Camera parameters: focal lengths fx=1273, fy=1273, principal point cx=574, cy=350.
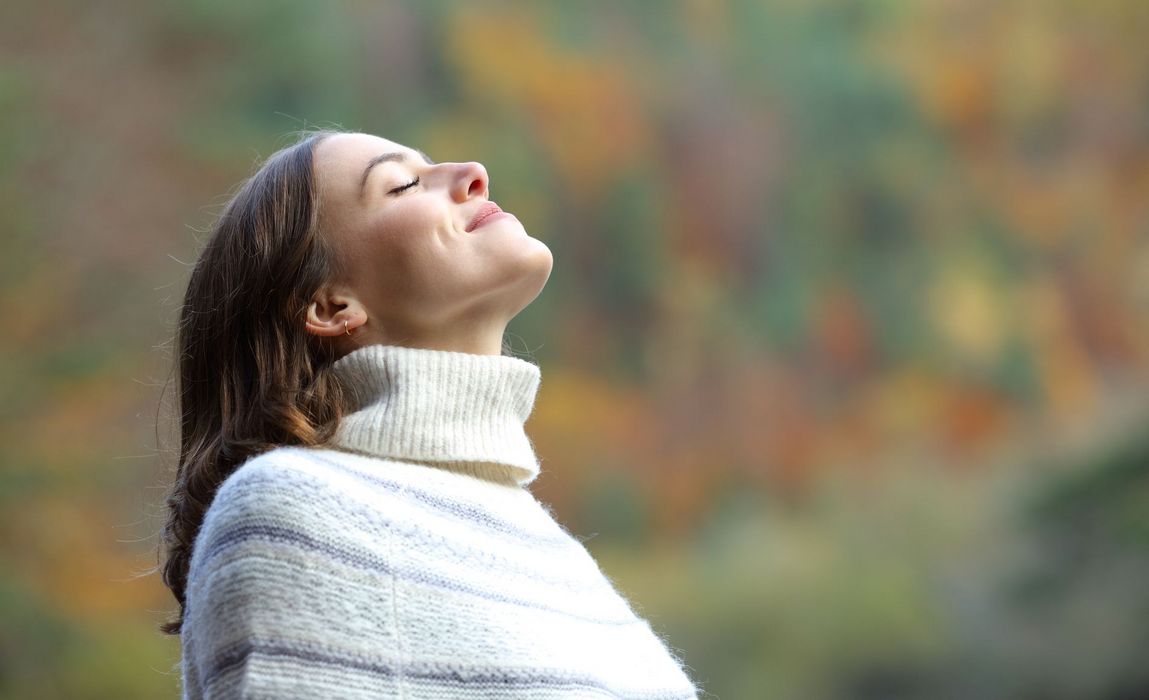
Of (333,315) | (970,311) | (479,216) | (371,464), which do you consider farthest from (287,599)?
(970,311)

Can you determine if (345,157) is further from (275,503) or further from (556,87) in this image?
(556,87)

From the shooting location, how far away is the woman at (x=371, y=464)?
1.28 m

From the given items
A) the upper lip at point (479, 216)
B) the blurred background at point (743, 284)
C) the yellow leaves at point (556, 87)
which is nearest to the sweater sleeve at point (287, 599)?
the upper lip at point (479, 216)

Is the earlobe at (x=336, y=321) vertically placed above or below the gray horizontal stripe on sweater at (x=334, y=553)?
above

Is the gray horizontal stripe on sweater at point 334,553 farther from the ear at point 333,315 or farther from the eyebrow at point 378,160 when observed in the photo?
the eyebrow at point 378,160

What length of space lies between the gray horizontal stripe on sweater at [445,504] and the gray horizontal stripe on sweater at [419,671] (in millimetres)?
205

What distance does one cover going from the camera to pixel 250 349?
1.61 meters

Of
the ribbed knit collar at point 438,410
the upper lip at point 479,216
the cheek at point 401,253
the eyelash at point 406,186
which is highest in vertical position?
the eyelash at point 406,186

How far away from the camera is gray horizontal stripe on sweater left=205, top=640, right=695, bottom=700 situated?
1242 mm

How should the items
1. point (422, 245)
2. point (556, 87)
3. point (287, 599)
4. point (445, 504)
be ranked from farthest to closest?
point (556, 87)
point (422, 245)
point (445, 504)
point (287, 599)

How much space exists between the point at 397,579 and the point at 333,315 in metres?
0.43

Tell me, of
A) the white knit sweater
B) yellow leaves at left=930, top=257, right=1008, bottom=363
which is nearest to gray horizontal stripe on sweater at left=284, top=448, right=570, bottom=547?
the white knit sweater

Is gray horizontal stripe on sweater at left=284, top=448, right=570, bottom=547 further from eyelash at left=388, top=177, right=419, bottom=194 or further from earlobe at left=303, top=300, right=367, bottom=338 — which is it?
eyelash at left=388, top=177, right=419, bottom=194

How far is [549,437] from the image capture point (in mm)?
4988
